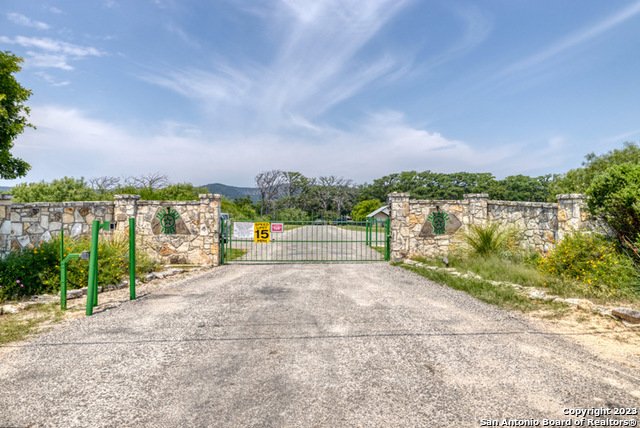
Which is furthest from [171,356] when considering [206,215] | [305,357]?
[206,215]

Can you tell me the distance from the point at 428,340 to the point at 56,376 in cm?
462

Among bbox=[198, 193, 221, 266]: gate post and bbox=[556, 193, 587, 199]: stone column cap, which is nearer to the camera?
bbox=[556, 193, 587, 199]: stone column cap

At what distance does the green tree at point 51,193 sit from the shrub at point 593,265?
95.8 feet

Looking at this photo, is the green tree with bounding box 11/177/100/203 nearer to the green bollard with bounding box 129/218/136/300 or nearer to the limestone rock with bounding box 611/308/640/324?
the green bollard with bounding box 129/218/136/300

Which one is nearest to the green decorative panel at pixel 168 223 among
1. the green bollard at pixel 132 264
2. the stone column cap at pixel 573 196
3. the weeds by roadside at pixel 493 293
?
the green bollard at pixel 132 264

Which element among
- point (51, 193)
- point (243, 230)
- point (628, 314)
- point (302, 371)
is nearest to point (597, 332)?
point (628, 314)

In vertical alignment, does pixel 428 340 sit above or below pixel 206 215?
below

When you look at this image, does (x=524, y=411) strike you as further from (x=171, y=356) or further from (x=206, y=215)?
(x=206, y=215)

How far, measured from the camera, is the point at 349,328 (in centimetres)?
538

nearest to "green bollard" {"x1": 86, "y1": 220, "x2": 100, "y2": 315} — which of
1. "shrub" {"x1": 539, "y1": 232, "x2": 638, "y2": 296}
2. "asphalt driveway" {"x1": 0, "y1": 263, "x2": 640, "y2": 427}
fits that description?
"asphalt driveway" {"x1": 0, "y1": 263, "x2": 640, "y2": 427}

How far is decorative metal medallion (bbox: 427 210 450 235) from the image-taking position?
536 inches

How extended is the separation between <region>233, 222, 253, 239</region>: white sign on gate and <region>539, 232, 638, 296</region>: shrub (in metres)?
9.91

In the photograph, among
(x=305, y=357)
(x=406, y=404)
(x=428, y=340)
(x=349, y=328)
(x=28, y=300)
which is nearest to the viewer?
(x=406, y=404)

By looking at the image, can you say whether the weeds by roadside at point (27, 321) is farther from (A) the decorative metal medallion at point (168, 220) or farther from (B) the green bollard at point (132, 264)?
(A) the decorative metal medallion at point (168, 220)
